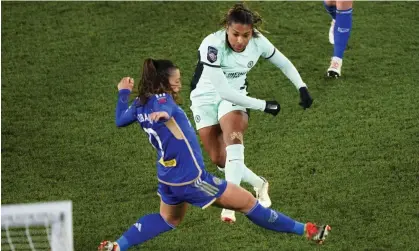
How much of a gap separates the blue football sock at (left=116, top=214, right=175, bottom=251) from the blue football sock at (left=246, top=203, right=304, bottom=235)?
Result: 535 mm

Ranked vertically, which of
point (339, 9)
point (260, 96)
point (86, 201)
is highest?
point (339, 9)

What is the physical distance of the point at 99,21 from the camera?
10430 millimetres

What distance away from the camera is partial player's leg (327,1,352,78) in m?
9.25

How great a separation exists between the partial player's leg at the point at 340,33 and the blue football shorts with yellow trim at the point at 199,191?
3.23m

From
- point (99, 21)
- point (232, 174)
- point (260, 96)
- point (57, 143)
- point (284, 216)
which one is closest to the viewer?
point (284, 216)

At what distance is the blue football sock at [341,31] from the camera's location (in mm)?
9242

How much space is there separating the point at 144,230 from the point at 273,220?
82 centimetres

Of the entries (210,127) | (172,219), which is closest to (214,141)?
(210,127)

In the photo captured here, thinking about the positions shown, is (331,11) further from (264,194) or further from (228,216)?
(228,216)

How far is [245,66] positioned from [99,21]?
3.57 metres

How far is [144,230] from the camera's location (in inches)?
256

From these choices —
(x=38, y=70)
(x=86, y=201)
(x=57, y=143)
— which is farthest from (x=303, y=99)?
(x=38, y=70)

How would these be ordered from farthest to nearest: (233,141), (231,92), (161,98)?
1. (233,141)
2. (231,92)
3. (161,98)

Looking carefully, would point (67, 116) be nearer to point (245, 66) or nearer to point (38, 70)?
point (38, 70)
